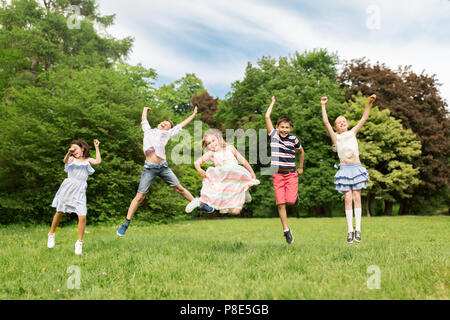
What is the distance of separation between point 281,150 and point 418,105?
31.5 metres

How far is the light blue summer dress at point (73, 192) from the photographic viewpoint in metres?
6.80

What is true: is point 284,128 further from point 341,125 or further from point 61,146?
point 61,146

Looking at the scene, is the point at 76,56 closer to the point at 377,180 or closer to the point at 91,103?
the point at 91,103

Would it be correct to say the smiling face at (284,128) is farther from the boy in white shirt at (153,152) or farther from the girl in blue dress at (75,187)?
the girl in blue dress at (75,187)

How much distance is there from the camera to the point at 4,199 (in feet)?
54.5

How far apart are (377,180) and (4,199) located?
27528mm

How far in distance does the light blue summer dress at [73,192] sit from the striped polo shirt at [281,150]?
3.85 meters

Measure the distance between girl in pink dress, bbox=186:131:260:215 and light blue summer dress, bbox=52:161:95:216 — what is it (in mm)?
2403

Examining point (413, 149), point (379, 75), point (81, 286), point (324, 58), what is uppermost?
point (324, 58)

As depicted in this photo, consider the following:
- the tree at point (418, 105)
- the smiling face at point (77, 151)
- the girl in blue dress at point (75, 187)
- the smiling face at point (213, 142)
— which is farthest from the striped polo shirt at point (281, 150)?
the tree at point (418, 105)

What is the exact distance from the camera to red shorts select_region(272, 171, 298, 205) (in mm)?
6882

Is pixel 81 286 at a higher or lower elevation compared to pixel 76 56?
lower

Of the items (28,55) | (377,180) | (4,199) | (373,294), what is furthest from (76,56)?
(373,294)
